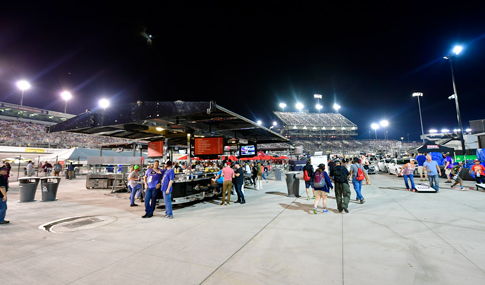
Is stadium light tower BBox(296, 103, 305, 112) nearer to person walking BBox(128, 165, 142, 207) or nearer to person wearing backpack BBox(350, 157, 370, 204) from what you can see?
person wearing backpack BBox(350, 157, 370, 204)

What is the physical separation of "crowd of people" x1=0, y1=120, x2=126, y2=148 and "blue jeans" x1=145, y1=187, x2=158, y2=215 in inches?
1575

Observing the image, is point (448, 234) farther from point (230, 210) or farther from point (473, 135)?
point (473, 135)

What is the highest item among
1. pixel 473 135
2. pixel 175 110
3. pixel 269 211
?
pixel 473 135

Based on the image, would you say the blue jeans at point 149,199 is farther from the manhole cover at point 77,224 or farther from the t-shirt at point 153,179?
the manhole cover at point 77,224

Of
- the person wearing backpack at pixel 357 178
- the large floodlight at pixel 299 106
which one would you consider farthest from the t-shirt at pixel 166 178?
the large floodlight at pixel 299 106

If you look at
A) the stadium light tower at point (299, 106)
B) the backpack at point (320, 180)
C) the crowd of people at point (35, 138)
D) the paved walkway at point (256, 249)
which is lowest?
the paved walkway at point (256, 249)

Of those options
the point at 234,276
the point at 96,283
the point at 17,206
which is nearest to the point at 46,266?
the point at 96,283

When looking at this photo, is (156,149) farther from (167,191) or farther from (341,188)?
(341,188)

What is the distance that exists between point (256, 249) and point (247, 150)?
10536mm

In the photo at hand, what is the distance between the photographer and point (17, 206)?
7.59 m

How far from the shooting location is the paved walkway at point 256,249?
2752 mm

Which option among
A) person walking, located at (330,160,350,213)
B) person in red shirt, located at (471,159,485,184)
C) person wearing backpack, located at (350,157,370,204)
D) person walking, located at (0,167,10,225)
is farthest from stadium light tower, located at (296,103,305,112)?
person walking, located at (0,167,10,225)

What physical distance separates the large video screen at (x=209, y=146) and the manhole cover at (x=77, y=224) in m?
4.98

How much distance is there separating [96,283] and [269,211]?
4.96m
